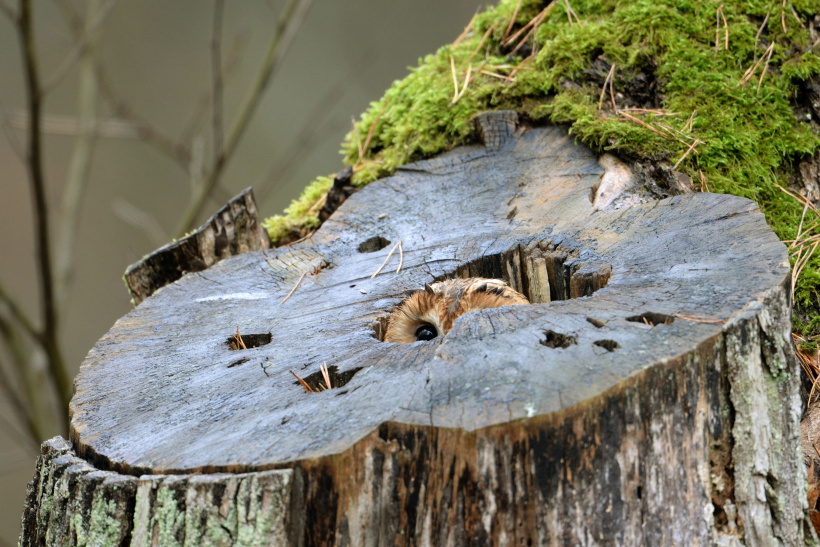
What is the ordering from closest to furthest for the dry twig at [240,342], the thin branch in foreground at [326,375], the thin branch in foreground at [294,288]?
the thin branch in foreground at [326,375]
the dry twig at [240,342]
the thin branch in foreground at [294,288]

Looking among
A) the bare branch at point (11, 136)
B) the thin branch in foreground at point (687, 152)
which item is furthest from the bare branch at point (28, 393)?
the thin branch in foreground at point (687, 152)

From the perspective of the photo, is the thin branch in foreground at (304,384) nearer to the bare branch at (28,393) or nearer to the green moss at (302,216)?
the green moss at (302,216)

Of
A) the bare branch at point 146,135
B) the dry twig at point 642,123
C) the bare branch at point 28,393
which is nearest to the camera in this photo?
the dry twig at point 642,123

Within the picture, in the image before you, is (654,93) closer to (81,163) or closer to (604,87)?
(604,87)

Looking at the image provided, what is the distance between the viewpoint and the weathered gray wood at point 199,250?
178 cm

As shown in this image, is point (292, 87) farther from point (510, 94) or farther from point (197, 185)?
point (510, 94)

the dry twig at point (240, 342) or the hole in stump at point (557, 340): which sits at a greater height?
the dry twig at point (240, 342)

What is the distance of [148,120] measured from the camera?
200 inches

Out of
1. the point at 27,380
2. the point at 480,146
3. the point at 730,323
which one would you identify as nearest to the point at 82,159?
the point at 27,380

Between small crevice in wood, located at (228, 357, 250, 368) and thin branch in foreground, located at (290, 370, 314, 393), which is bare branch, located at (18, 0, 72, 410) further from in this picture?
thin branch in foreground, located at (290, 370, 314, 393)

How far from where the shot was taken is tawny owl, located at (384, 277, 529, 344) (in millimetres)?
1312

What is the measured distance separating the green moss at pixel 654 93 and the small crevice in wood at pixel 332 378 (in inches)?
43.4

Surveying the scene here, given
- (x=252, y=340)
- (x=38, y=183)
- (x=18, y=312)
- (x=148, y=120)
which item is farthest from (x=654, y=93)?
(x=148, y=120)

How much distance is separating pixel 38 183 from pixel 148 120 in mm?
2719
